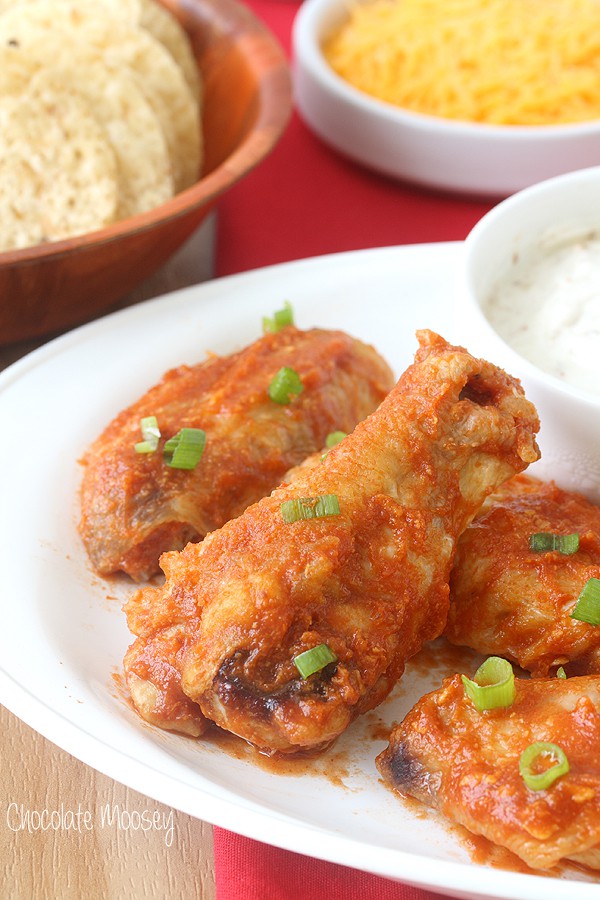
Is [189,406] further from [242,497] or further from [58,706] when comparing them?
[58,706]

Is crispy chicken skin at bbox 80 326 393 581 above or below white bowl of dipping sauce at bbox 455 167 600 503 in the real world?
below

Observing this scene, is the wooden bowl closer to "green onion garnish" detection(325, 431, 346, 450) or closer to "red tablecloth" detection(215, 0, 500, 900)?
"red tablecloth" detection(215, 0, 500, 900)

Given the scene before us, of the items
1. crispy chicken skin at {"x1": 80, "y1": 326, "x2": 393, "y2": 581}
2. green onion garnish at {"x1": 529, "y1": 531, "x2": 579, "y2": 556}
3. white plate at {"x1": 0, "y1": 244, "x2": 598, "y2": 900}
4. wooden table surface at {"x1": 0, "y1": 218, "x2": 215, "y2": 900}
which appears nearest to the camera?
white plate at {"x1": 0, "y1": 244, "x2": 598, "y2": 900}

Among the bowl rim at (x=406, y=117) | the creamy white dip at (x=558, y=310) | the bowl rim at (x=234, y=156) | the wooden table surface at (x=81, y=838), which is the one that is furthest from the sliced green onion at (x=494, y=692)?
the bowl rim at (x=406, y=117)

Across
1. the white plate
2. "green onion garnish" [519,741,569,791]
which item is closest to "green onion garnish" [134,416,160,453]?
the white plate

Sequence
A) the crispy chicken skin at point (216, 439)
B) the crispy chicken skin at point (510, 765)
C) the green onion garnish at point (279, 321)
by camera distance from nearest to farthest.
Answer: the crispy chicken skin at point (510, 765), the crispy chicken skin at point (216, 439), the green onion garnish at point (279, 321)

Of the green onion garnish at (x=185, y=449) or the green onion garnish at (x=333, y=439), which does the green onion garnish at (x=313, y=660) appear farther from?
the green onion garnish at (x=333, y=439)

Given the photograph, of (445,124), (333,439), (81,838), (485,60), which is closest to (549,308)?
(333,439)
